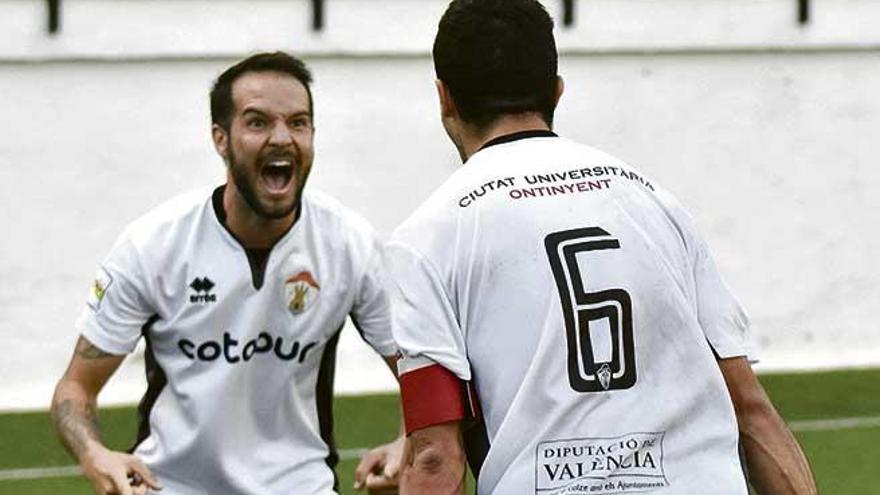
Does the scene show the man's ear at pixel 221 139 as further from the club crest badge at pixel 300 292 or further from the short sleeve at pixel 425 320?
the short sleeve at pixel 425 320

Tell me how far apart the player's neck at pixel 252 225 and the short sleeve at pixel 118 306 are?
13.0 inches

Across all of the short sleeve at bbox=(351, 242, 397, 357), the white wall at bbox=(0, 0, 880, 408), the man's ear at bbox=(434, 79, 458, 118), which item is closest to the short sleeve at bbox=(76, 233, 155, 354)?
the short sleeve at bbox=(351, 242, 397, 357)

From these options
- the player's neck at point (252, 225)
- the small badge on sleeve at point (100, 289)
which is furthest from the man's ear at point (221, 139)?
the small badge on sleeve at point (100, 289)

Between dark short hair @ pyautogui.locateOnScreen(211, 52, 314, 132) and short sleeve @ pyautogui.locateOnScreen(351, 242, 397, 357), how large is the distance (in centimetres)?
52

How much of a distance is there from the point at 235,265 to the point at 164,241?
22cm

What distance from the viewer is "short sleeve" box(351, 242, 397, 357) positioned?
285 inches

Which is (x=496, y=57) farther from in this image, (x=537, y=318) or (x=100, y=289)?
(x=100, y=289)

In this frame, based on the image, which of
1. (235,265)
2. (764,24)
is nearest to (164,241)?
(235,265)

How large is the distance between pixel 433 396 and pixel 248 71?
291 cm

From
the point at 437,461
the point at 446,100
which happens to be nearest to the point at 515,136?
the point at 446,100

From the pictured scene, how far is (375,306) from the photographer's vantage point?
7.27m

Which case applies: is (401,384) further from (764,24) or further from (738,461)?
(764,24)

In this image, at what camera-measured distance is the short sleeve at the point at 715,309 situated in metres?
4.78

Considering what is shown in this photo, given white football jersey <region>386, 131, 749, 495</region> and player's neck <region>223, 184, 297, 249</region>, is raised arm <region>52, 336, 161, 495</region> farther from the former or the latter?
white football jersey <region>386, 131, 749, 495</region>
